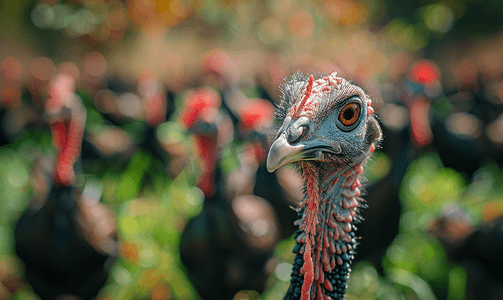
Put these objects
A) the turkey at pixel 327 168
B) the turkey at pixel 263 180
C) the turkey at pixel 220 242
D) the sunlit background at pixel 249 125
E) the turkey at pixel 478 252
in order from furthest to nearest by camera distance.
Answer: the turkey at pixel 263 180, the sunlit background at pixel 249 125, the turkey at pixel 220 242, the turkey at pixel 478 252, the turkey at pixel 327 168

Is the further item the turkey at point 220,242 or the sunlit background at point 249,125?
the sunlit background at point 249,125

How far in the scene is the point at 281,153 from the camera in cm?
102

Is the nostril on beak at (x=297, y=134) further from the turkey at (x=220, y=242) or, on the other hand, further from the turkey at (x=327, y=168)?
the turkey at (x=220, y=242)

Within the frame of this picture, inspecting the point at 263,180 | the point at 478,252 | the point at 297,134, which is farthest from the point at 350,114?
the point at 263,180

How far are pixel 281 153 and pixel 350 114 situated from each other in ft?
1.19

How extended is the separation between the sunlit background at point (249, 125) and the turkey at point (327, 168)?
0.25 metres

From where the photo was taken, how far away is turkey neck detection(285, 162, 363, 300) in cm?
124

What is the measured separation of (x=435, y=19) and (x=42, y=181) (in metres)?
10.1

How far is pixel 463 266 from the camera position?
2.51m

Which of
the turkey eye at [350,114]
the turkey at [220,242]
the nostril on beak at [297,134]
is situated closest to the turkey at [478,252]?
the turkey at [220,242]

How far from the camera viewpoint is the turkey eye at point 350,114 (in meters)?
1.20

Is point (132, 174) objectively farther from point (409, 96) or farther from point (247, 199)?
point (409, 96)

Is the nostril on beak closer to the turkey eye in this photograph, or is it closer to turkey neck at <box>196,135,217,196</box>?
the turkey eye

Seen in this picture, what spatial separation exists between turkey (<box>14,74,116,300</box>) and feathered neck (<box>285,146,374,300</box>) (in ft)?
6.62
